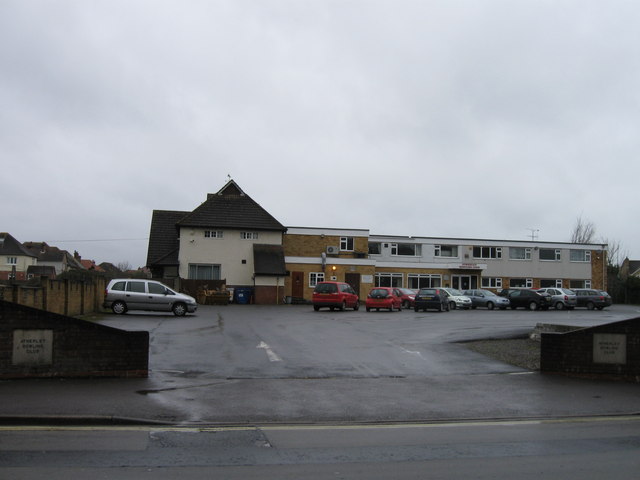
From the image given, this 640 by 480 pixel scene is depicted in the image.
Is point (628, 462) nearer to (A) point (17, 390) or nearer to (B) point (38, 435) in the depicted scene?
(B) point (38, 435)

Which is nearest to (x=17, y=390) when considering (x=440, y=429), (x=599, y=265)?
(x=440, y=429)

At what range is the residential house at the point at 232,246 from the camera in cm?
4444

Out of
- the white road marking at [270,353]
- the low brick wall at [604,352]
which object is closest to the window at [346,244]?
the white road marking at [270,353]

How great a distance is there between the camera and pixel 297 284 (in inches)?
1902

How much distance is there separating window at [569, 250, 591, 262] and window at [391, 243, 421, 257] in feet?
51.8

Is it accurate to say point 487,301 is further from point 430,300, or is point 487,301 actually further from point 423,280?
point 423,280

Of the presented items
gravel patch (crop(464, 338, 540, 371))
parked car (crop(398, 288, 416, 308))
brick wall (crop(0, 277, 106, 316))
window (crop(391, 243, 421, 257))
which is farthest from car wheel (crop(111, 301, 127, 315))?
window (crop(391, 243, 421, 257))

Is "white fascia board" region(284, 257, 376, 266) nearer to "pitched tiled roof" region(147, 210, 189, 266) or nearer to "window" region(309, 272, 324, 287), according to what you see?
"window" region(309, 272, 324, 287)

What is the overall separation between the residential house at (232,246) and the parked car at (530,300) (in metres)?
16.5

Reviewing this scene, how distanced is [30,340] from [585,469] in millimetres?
9148

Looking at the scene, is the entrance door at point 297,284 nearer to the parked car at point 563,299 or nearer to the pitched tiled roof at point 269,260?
the pitched tiled roof at point 269,260

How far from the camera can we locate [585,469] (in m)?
6.37

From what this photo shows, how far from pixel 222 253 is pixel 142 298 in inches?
682

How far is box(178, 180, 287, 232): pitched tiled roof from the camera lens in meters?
45.3
